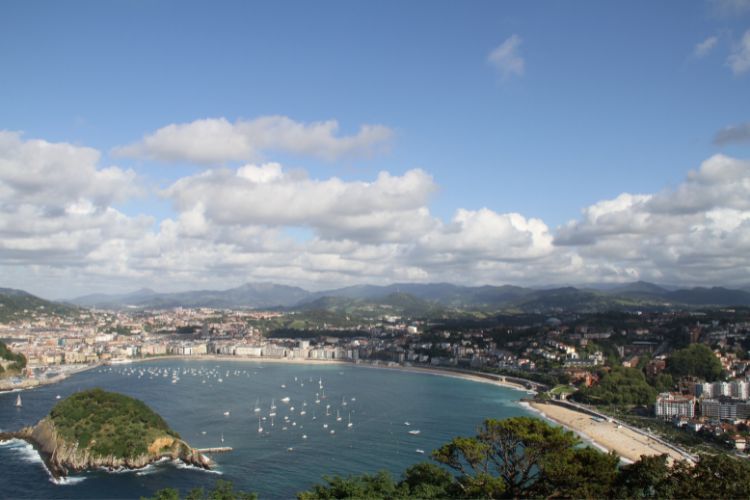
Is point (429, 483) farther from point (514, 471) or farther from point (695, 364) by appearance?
point (695, 364)

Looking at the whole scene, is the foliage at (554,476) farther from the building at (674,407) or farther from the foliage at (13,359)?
the foliage at (13,359)

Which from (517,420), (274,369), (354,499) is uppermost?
(517,420)

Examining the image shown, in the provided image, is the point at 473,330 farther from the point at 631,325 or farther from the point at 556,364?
the point at 556,364

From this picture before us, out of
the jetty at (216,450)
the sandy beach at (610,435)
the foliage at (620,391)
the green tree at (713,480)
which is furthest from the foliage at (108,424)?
the foliage at (620,391)

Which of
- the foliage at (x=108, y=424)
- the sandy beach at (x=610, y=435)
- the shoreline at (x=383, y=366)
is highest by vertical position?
the foliage at (x=108, y=424)

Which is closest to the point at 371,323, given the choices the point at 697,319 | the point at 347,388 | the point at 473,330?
the point at 473,330

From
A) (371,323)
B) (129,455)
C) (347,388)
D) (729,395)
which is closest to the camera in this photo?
(129,455)

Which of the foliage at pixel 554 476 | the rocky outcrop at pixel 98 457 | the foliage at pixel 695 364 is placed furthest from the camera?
the foliage at pixel 695 364
